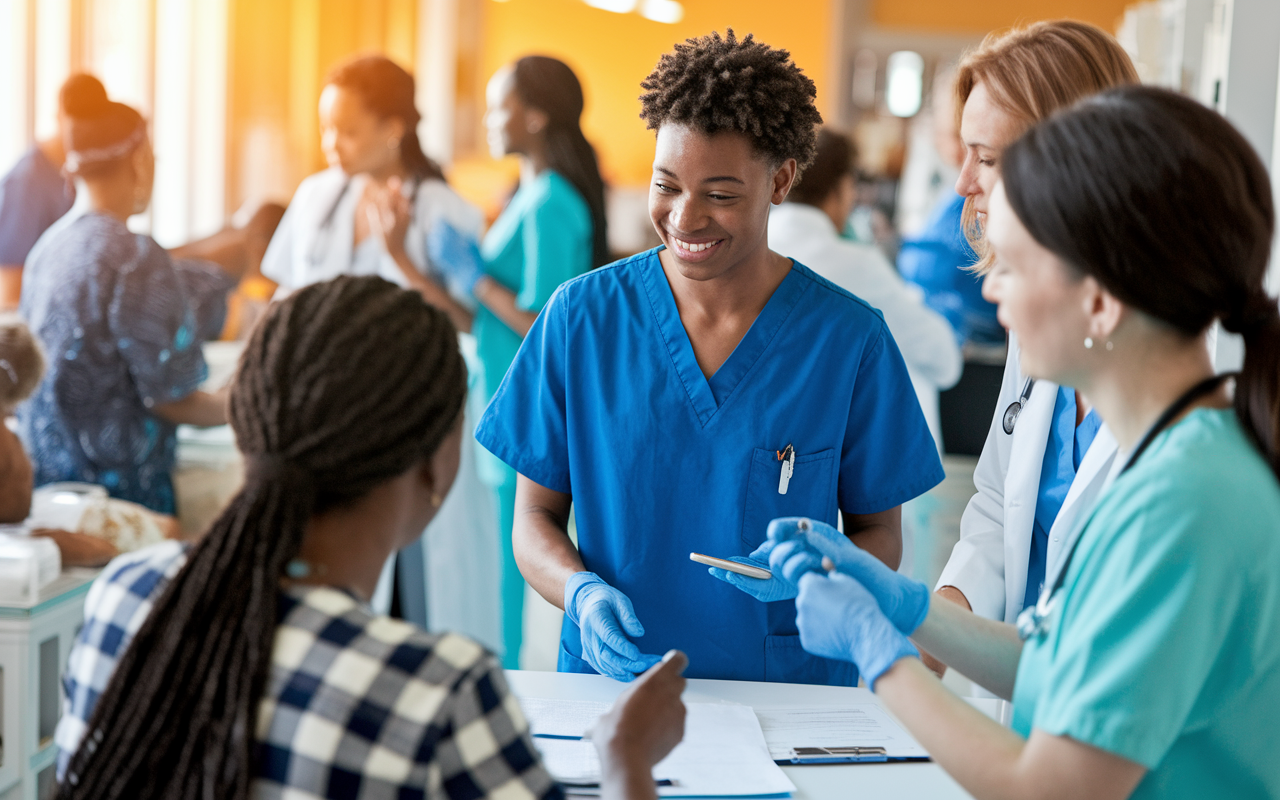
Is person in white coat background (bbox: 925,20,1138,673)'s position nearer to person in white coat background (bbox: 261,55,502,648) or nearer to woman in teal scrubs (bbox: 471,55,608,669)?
woman in teal scrubs (bbox: 471,55,608,669)

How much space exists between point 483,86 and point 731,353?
6.64 m

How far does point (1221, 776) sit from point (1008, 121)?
0.73 meters

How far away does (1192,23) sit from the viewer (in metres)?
2.46

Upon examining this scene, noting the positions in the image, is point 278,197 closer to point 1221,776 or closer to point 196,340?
point 196,340

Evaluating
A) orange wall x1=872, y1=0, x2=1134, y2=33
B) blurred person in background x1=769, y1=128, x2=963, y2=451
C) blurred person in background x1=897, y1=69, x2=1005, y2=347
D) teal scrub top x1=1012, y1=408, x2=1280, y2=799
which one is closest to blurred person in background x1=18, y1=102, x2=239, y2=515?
blurred person in background x1=769, y1=128, x2=963, y2=451

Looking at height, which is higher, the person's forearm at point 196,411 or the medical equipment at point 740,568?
the medical equipment at point 740,568

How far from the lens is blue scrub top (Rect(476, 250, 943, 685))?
1233mm

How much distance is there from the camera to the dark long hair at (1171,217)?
2.37ft

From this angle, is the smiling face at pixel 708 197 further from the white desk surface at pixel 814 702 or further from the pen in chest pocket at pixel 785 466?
the white desk surface at pixel 814 702

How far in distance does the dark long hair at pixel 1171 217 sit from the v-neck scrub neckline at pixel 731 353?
511mm

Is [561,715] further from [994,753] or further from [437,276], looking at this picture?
[437,276]

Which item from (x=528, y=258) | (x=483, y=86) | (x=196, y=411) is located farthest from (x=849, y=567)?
(x=483, y=86)

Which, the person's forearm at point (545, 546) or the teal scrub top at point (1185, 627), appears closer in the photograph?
the teal scrub top at point (1185, 627)

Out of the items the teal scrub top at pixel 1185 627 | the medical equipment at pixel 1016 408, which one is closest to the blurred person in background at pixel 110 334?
the medical equipment at pixel 1016 408
